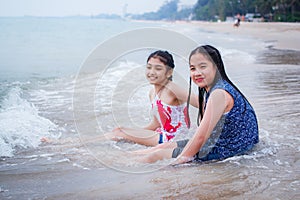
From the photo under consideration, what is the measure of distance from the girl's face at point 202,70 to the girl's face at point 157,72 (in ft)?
1.80

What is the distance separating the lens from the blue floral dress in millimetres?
3047

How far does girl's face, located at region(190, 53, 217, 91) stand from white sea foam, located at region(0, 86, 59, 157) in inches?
74.9

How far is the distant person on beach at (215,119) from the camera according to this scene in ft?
9.77

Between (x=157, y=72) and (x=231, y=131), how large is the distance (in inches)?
36.2

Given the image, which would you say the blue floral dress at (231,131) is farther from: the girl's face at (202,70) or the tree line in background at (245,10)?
the tree line in background at (245,10)

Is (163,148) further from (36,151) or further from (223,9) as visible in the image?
(223,9)

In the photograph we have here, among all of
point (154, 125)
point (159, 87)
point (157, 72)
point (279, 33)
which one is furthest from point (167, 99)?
point (279, 33)

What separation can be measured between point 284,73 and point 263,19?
53520 mm

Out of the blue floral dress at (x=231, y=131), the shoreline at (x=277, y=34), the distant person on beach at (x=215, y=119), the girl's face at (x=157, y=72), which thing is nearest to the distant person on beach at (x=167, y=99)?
the girl's face at (x=157, y=72)

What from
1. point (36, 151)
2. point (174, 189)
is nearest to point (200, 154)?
point (174, 189)

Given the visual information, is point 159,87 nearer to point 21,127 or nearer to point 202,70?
point 202,70

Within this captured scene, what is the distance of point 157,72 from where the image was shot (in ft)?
11.8

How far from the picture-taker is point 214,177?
287 cm

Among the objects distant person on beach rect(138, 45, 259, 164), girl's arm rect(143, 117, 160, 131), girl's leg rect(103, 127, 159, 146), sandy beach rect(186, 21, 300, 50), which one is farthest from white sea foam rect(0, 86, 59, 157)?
sandy beach rect(186, 21, 300, 50)
